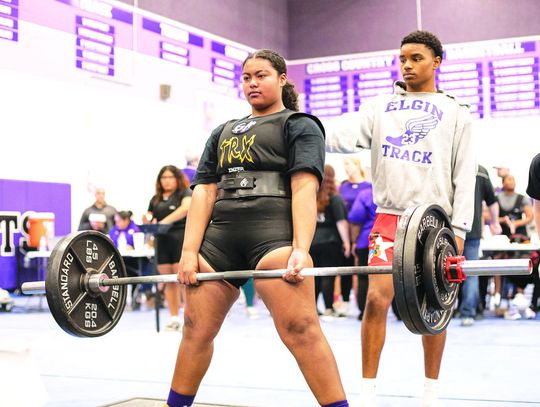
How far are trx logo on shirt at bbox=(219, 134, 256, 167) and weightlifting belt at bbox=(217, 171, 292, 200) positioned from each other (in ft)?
0.17

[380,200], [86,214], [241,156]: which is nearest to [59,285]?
[241,156]

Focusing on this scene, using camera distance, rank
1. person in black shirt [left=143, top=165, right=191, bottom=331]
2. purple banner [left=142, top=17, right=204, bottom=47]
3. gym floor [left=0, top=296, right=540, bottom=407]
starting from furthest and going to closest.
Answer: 1. purple banner [left=142, top=17, right=204, bottom=47]
2. person in black shirt [left=143, top=165, right=191, bottom=331]
3. gym floor [left=0, top=296, right=540, bottom=407]

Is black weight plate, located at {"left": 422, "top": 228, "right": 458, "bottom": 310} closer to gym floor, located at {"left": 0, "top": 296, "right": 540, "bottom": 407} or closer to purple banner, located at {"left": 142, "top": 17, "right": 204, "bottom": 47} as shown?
gym floor, located at {"left": 0, "top": 296, "right": 540, "bottom": 407}

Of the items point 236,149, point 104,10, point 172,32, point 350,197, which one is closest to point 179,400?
point 236,149

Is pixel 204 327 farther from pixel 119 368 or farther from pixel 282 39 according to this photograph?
pixel 282 39

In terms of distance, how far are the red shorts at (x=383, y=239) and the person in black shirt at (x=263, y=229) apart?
0.54 meters

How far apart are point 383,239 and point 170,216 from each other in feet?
10.2

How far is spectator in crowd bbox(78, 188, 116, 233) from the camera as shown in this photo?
Result: 26.4 ft

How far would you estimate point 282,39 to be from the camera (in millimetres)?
11188

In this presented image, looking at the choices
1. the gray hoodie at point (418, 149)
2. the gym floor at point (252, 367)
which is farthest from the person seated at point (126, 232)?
the gray hoodie at point (418, 149)

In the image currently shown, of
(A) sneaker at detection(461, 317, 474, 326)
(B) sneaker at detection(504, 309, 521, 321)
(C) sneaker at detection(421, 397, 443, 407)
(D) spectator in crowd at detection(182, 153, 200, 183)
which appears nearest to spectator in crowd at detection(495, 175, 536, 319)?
(B) sneaker at detection(504, 309, 521, 321)

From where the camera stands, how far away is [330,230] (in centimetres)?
668

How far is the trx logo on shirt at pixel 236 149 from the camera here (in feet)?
8.45

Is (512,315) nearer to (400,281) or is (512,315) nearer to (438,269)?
(438,269)
